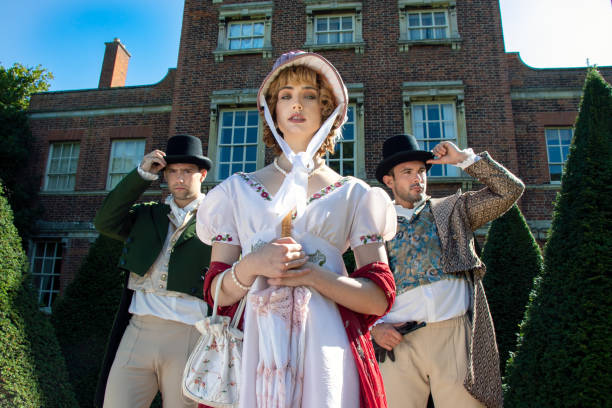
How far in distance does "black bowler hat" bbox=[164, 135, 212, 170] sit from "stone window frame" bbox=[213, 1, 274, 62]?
9309 mm

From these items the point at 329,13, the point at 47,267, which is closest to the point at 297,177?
the point at 329,13

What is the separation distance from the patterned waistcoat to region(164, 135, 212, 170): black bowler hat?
5.28 feet

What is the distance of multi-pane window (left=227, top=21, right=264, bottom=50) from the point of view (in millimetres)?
12633

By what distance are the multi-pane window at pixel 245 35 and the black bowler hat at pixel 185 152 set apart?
967 cm

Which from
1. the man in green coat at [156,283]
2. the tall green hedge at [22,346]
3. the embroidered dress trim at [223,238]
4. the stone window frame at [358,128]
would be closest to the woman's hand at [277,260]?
the embroidered dress trim at [223,238]

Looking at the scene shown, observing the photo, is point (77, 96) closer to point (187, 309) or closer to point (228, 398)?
point (187, 309)

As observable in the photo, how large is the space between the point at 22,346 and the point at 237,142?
8.18 metres

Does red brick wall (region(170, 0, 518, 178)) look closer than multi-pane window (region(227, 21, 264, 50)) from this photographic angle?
Yes

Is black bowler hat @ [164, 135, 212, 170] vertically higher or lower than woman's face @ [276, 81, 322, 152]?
higher

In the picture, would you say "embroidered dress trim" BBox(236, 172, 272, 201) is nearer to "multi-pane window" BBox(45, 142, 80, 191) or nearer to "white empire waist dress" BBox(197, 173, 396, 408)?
"white empire waist dress" BBox(197, 173, 396, 408)

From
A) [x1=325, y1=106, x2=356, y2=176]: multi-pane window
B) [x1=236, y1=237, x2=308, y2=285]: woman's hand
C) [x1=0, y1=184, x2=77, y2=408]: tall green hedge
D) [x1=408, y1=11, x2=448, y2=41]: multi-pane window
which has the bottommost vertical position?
[x1=0, y1=184, x2=77, y2=408]: tall green hedge

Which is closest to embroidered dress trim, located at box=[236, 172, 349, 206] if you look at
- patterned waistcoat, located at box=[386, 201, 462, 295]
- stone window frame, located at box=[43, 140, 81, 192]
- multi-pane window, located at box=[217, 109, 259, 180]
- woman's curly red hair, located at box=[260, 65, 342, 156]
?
woman's curly red hair, located at box=[260, 65, 342, 156]

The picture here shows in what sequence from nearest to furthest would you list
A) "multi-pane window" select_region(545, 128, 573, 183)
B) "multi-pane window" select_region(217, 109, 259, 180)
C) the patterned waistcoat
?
the patterned waistcoat
"multi-pane window" select_region(545, 128, 573, 183)
"multi-pane window" select_region(217, 109, 259, 180)

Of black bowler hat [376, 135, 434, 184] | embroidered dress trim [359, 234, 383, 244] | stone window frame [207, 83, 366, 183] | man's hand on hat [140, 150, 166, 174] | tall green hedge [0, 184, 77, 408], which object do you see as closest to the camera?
embroidered dress trim [359, 234, 383, 244]
